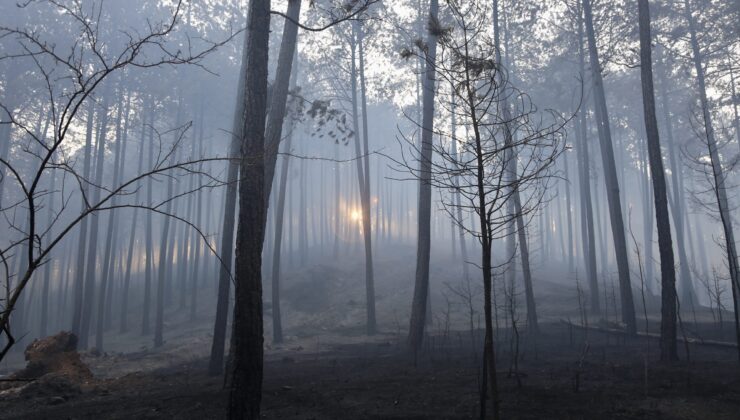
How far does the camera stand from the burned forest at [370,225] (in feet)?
18.4

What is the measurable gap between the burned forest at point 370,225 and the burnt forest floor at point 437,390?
8 cm

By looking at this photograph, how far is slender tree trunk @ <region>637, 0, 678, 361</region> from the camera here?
387 inches

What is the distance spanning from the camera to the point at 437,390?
809 cm

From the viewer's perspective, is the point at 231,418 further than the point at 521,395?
No

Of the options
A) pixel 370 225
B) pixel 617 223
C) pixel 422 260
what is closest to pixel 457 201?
pixel 370 225

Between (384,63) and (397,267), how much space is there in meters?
14.7

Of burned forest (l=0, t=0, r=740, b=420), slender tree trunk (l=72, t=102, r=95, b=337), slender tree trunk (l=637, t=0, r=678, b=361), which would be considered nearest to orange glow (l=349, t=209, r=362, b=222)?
burned forest (l=0, t=0, r=740, b=420)

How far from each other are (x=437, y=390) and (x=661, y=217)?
22.1ft

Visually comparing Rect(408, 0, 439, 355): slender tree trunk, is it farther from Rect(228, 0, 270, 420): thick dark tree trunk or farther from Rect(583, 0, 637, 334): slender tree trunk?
Rect(583, 0, 637, 334): slender tree trunk

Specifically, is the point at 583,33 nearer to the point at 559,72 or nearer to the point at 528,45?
the point at 528,45

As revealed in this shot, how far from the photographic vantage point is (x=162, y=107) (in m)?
27.0

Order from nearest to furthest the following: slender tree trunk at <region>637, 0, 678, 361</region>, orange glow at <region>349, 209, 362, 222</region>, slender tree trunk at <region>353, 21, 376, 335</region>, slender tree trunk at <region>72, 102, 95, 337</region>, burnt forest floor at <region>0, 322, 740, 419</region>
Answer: burnt forest floor at <region>0, 322, 740, 419</region> < slender tree trunk at <region>637, 0, 678, 361</region> < slender tree trunk at <region>353, 21, 376, 335</region> < slender tree trunk at <region>72, 102, 95, 337</region> < orange glow at <region>349, 209, 362, 222</region>

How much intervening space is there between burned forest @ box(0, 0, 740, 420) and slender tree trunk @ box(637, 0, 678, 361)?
2.2 inches

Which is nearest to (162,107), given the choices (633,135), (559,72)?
(559,72)
